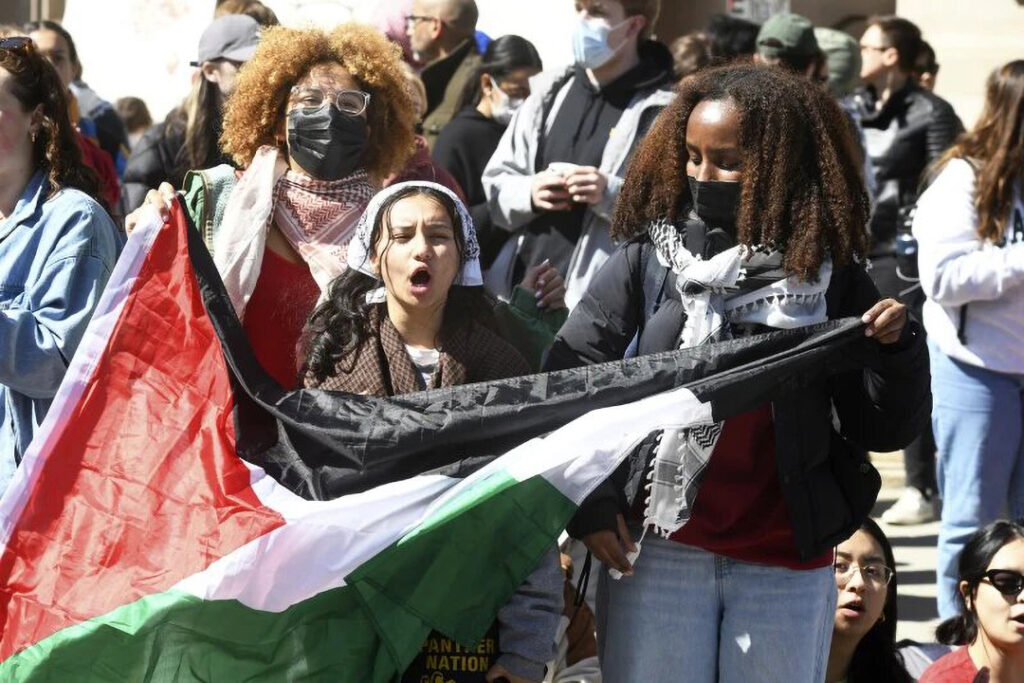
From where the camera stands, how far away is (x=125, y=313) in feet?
13.8

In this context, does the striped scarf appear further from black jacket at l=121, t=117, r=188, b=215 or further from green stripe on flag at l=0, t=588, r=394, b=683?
black jacket at l=121, t=117, r=188, b=215

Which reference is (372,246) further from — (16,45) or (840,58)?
(840,58)

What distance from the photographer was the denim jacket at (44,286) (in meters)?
4.38

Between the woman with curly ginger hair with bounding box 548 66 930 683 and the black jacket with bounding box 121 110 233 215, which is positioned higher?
the woman with curly ginger hair with bounding box 548 66 930 683

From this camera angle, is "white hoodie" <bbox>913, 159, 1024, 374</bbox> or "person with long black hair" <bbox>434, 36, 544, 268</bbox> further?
"person with long black hair" <bbox>434, 36, 544, 268</bbox>

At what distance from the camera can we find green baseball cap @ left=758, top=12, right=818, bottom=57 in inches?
314

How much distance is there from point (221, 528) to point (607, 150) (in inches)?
107

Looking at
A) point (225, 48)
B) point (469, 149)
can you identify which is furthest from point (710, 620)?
point (225, 48)

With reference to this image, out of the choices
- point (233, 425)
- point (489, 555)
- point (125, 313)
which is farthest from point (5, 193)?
point (489, 555)

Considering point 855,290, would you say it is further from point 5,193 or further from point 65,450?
point 5,193

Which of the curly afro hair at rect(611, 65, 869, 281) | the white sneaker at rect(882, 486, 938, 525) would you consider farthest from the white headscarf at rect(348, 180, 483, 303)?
the white sneaker at rect(882, 486, 938, 525)

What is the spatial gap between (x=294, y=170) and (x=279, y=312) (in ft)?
1.49

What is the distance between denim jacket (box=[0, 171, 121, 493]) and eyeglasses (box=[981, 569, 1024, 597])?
243cm

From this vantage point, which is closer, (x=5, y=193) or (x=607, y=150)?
(x=5, y=193)
